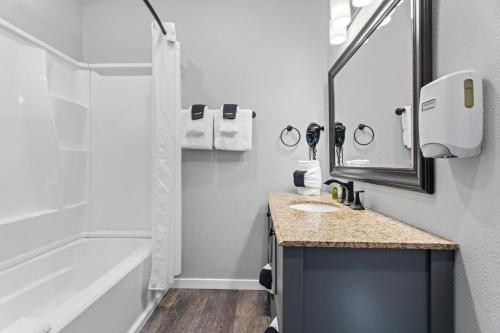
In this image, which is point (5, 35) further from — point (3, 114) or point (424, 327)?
point (424, 327)

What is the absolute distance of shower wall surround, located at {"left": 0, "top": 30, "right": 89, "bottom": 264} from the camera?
154cm

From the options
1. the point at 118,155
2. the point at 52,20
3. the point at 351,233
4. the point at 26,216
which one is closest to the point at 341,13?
the point at 351,233

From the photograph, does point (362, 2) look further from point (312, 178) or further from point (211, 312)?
point (211, 312)

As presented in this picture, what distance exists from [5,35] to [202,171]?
1.55m

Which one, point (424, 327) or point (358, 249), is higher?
point (358, 249)

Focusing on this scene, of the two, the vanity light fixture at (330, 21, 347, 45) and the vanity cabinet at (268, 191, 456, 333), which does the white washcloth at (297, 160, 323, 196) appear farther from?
the vanity cabinet at (268, 191, 456, 333)

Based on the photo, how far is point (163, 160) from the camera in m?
1.87

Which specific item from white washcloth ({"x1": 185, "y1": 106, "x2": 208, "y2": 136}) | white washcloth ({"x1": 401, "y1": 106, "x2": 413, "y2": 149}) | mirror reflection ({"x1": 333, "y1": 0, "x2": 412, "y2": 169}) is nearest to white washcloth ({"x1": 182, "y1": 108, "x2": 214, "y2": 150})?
white washcloth ({"x1": 185, "y1": 106, "x2": 208, "y2": 136})

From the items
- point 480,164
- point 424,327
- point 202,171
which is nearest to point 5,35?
point 202,171

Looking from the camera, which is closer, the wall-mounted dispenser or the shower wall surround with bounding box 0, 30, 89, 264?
the wall-mounted dispenser

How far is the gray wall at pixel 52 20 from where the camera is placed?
171cm

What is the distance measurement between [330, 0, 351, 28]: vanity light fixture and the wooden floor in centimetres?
213

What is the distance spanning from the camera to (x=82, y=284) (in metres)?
1.97

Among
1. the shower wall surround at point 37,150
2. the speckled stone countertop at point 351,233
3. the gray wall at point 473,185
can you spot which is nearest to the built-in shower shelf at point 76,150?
the shower wall surround at point 37,150
